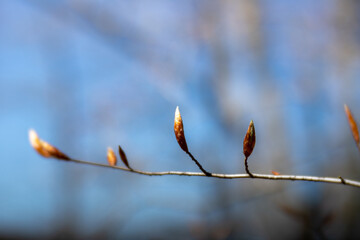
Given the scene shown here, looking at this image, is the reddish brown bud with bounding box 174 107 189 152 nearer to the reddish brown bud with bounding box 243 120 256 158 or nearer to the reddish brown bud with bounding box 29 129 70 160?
the reddish brown bud with bounding box 243 120 256 158

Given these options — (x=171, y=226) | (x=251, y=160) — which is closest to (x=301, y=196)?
(x=251, y=160)


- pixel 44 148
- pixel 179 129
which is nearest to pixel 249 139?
pixel 179 129

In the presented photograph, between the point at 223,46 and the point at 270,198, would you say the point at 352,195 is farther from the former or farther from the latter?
the point at 223,46

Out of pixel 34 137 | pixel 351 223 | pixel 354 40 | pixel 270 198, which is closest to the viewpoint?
pixel 34 137

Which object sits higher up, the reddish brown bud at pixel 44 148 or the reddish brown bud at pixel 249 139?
the reddish brown bud at pixel 44 148

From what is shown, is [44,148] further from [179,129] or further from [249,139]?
[249,139]

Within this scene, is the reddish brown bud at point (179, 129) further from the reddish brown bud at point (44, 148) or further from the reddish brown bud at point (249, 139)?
the reddish brown bud at point (44, 148)

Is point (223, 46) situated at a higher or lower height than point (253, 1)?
lower

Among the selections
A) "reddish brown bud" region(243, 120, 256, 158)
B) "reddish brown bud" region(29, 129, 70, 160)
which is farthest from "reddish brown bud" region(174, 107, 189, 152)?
"reddish brown bud" region(29, 129, 70, 160)

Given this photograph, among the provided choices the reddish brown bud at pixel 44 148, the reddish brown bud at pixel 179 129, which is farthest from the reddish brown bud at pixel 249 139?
the reddish brown bud at pixel 44 148
